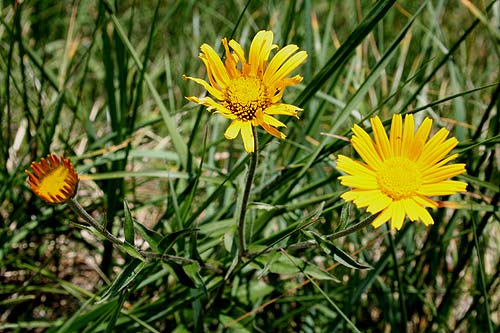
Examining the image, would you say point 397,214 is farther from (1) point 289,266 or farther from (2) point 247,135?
(1) point 289,266

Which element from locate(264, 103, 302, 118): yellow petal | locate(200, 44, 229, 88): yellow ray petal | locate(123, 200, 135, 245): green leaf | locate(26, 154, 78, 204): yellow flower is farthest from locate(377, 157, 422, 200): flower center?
locate(26, 154, 78, 204): yellow flower

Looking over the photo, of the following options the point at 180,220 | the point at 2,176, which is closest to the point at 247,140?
the point at 180,220

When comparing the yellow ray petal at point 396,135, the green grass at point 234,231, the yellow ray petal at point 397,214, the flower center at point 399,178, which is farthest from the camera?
the green grass at point 234,231

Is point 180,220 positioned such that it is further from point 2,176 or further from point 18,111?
point 18,111

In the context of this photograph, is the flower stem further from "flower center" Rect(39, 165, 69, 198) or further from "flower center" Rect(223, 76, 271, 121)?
"flower center" Rect(39, 165, 69, 198)

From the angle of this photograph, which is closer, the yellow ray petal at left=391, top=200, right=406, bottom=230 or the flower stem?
the yellow ray petal at left=391, top=200, right=406, bottom=230

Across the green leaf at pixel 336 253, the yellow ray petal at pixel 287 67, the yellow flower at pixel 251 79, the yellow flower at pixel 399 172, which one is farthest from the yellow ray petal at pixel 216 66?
the green leaf at pixel 336 253

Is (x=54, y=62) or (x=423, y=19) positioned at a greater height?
(x=423, y=19)

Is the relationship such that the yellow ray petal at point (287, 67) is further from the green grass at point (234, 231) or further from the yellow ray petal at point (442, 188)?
the yellow ray petal at point (442, 188)
